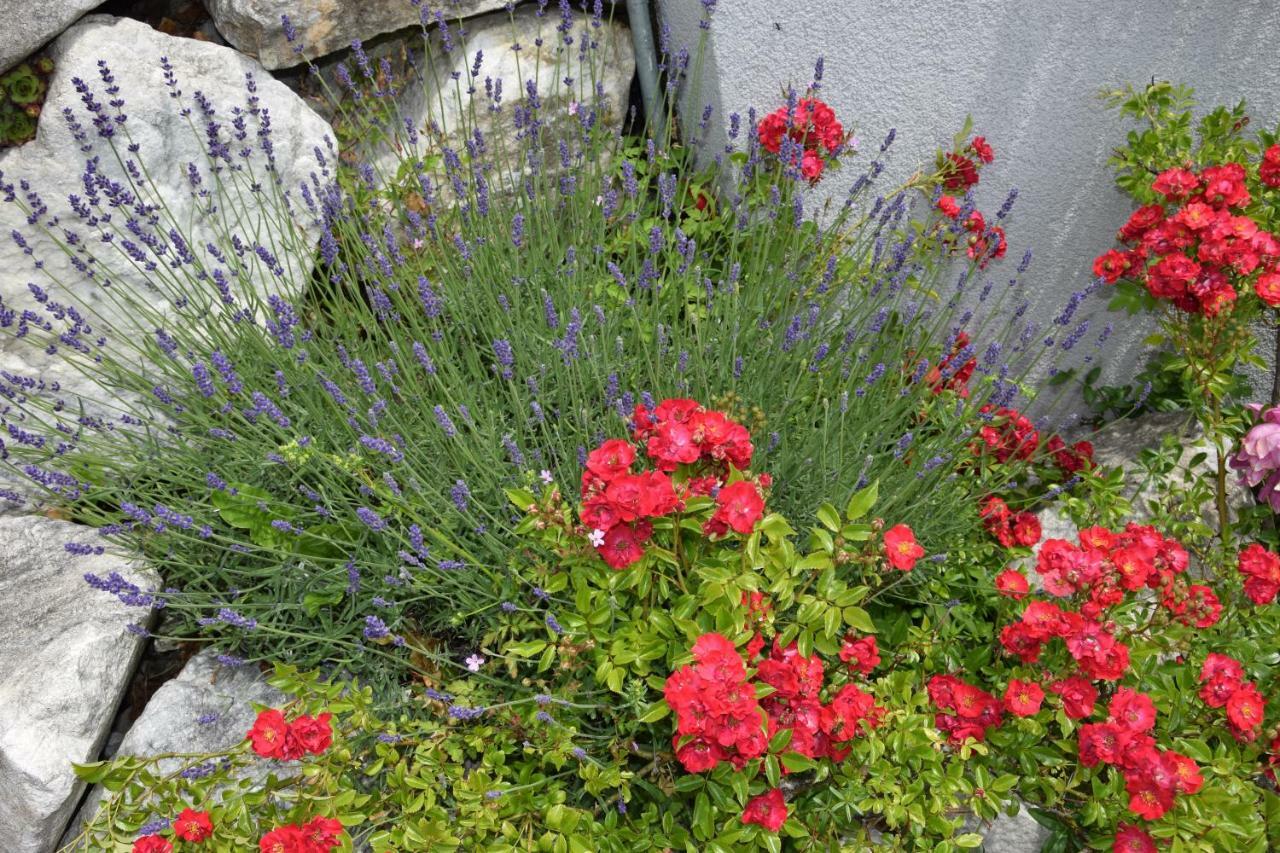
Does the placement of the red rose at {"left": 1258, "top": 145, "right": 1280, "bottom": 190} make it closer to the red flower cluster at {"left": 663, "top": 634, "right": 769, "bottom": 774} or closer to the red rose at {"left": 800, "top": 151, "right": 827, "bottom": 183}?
the red rose at {"left": 800, "top": 151, "right": 827, "bottom": 183}

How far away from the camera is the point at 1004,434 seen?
3.01 m

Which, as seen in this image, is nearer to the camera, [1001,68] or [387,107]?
[1001,68]

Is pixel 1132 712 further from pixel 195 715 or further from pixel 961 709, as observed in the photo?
pixel 195 715

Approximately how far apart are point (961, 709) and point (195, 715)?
2.10 m

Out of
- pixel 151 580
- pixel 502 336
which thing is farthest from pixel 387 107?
pixel 151 580

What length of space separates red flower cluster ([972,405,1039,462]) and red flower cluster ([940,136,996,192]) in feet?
3.15

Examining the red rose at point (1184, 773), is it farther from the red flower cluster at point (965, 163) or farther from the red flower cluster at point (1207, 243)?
the red flower cluster at point (965, 163)

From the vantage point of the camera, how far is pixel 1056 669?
2180 millimetres

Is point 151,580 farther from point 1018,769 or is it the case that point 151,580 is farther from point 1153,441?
point 1153,441

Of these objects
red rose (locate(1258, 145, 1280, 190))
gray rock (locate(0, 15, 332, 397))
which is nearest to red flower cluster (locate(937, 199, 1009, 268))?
red rose (locate(1258, 145, 1280, 190))

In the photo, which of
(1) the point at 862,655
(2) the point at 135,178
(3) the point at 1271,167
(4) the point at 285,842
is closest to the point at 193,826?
(4) the point at 285,842

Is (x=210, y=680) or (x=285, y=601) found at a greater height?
(x=285, y=601)

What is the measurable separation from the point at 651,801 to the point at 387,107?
3.04m

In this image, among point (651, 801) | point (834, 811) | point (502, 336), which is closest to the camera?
point (834, 811)
